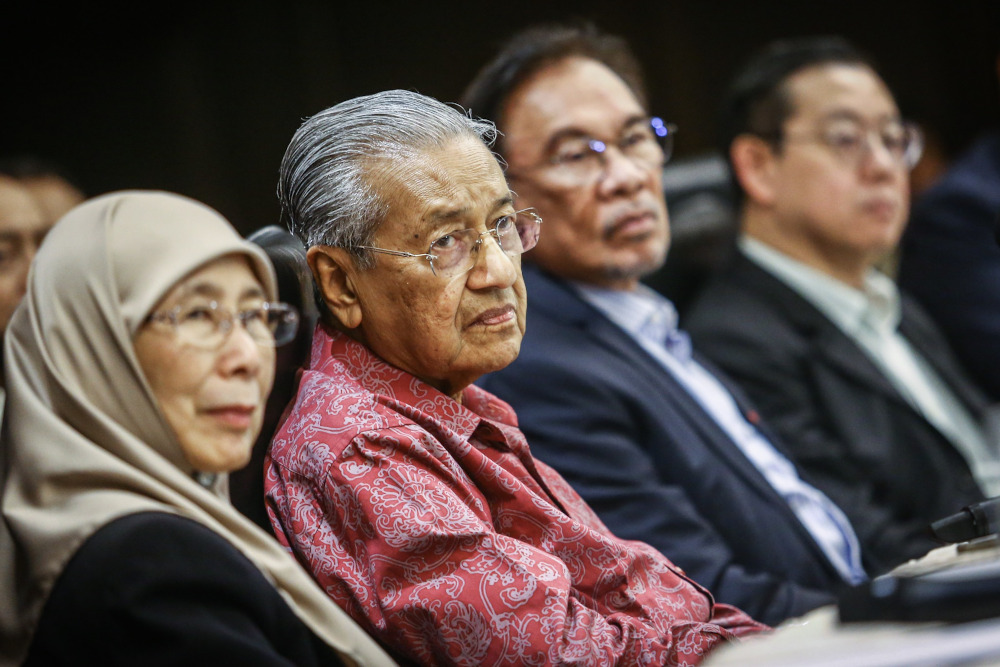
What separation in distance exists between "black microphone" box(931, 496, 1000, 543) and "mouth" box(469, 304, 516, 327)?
0.60m

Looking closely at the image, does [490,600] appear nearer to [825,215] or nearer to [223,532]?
[223,532]

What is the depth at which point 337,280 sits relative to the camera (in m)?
1.14

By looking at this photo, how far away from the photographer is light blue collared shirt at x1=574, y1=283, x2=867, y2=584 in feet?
5.73

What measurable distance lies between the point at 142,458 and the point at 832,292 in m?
1.75

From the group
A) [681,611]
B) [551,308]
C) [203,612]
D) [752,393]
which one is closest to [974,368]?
[752,393]

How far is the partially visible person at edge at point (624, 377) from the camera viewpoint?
59.7 inches

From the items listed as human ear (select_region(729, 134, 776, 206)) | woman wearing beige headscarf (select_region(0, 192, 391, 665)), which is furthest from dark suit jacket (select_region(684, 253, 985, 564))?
woman wearing beige headscarf (select_region(0, 192, 391, 665))

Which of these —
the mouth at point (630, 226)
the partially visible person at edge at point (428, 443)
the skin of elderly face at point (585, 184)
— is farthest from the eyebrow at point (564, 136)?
the partially visible person at edge at point (428, 443)

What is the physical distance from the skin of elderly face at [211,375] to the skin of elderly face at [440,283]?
116 millimetres

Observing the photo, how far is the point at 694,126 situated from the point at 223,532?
3.09 m

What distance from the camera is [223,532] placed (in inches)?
41.1

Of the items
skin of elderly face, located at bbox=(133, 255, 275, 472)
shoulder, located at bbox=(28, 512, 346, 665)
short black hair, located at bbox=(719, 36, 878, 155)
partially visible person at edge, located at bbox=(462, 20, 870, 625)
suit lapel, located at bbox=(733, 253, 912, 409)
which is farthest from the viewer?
short black hair, located at bbox=(719, 36, 878, 155)

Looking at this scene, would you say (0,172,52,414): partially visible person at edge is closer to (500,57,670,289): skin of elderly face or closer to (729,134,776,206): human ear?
(500,57,670,289): skin of elderly face

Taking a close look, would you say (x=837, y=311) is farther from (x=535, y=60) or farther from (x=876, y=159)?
(x=535, y=60)
